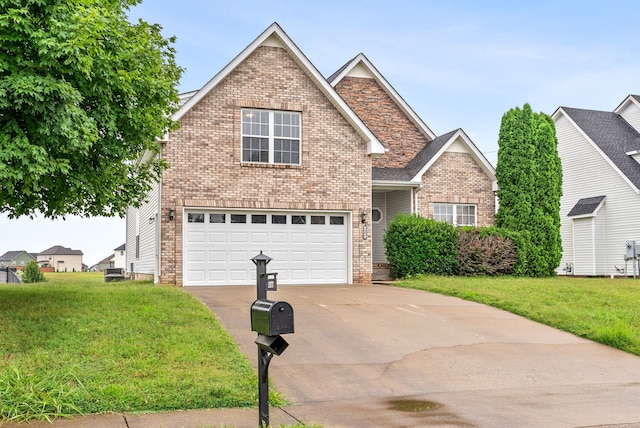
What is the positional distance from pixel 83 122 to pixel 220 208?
8.48 metres

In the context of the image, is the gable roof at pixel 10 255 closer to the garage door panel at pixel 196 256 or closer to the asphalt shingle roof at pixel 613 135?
the asphalt shingle roof at pixel 613 135

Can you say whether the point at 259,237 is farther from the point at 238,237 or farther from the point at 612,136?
the point at 612,136

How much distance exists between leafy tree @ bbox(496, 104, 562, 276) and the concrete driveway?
30.3 ft

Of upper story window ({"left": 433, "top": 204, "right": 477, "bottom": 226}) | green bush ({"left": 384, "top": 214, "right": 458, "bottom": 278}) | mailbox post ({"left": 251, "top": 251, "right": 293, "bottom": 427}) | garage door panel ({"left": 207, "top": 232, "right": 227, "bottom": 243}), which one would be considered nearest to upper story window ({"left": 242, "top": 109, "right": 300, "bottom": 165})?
garage door panel ({"left": 207, "top": 232, "right": 227, "bottom": 243})

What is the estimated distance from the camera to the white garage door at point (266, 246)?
19172 mm

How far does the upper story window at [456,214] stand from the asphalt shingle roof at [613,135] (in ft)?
26.9

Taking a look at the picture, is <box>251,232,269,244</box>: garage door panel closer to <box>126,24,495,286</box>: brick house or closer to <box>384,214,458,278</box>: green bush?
<box>126,24,495,286</box>: brick house

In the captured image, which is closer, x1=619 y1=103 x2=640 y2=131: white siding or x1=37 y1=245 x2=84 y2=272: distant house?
x1=619 y1=103 x2=640 y2=131: white siding

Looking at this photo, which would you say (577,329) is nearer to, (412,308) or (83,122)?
(412,308)

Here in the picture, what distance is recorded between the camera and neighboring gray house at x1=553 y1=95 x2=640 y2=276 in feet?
93.3

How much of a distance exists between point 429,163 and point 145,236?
A: 34.8 ft

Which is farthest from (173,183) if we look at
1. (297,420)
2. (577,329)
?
(297,420)

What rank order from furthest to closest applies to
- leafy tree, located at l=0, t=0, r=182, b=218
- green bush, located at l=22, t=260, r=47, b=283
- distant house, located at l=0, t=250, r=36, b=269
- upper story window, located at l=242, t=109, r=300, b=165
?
distant house, located at l=0, t=250, r=36, b=269
green bush, located at l=22, t=260, r=47, b=283
upper story window, located at l=242, t=109, r=300, b=165
leafy tree, located at l=0, t=0, r=182, b=218

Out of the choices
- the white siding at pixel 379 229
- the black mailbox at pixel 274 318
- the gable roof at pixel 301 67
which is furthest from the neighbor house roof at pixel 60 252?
the black mailbox at pixel 274 318
